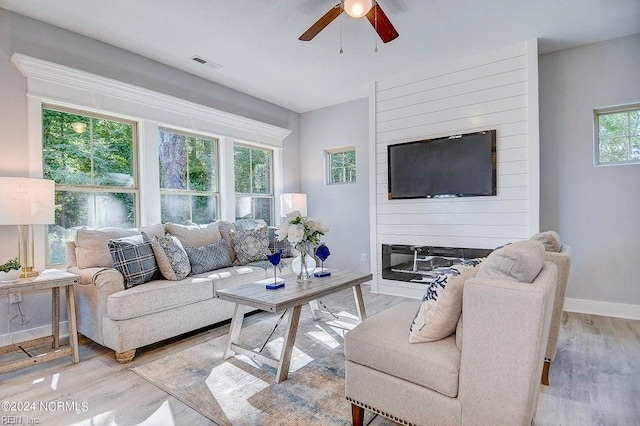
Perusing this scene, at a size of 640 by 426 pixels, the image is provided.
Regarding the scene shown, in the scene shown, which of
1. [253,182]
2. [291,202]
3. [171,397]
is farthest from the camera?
[253,182]

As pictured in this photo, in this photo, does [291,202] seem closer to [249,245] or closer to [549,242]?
[249,245]

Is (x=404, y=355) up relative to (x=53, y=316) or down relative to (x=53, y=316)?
up

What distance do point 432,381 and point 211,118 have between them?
3964 millimetres

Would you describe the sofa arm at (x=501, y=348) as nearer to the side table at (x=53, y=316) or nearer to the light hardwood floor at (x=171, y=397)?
the light hardwood floor at (x=171, y=397)

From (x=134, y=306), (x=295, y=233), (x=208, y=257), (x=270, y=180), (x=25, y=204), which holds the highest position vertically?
(x=270, y=180)

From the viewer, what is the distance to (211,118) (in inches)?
170

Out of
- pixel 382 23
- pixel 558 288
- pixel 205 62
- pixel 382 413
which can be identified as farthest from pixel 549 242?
pixel 205 62

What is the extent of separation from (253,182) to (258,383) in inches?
134

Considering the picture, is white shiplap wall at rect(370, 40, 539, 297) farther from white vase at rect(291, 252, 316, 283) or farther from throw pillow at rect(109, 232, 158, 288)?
throw pillow at rect(109, 232, 158, 288)

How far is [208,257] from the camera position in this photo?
337cm

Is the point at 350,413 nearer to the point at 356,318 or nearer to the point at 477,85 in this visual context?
the point at 356,318

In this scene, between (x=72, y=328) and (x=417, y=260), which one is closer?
(x=72, y=328)

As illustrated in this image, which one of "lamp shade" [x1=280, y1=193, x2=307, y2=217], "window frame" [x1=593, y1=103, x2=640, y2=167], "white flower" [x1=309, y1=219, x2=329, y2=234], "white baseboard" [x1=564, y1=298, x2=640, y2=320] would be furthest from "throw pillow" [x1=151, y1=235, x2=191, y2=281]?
"window frame" [x1=593, y1=103, x2=640, y2=167]

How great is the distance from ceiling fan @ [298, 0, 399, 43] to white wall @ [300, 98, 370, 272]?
2401mm
